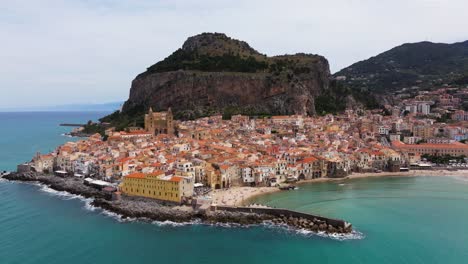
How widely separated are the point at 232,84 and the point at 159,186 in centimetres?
6191

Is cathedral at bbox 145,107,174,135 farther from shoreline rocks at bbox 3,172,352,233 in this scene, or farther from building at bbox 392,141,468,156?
building at bbox 392,141,468,156

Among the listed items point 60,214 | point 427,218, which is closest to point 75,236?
point 60,214

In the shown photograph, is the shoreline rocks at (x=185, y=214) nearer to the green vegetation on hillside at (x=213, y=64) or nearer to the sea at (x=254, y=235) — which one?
the sea at (x=254, y=235)

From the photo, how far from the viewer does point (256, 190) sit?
38.4m

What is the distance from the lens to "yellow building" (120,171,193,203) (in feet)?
108

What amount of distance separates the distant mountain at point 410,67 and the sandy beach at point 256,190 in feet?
289

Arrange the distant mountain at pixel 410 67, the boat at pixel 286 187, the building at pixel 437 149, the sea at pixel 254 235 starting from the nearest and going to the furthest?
the sea at pixel 254 235 < the boat at pixel 286 187 < the building at pixel 437 149 < the distant mountain at pixel 410 67

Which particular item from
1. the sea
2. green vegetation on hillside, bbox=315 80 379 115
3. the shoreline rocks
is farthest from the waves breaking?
green vegetation on hillside, bbox=315 80 379 115

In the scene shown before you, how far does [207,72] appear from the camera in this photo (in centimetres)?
9712

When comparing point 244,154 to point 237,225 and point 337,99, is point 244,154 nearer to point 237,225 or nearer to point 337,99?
point 237,225

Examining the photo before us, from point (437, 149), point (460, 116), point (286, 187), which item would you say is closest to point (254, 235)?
point (286, 187)

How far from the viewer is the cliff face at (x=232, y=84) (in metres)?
90.2

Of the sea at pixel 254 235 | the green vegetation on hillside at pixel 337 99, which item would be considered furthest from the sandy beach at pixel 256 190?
the green vegetation on hillside at pixel 337 99

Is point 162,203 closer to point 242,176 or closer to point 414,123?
point 242,176
